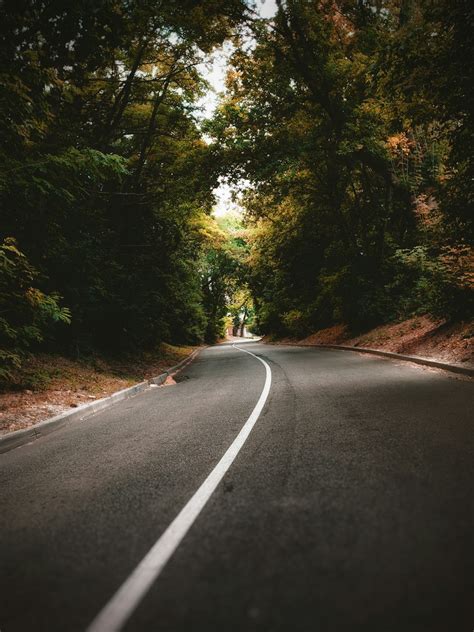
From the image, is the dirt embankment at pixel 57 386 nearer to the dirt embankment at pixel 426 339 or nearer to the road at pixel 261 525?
the road at pixel 261 525

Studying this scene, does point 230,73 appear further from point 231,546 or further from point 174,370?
point 231,546

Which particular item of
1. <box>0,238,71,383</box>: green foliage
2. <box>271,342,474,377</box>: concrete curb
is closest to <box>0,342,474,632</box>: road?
<box>0,238,71,383</box>: green foliage

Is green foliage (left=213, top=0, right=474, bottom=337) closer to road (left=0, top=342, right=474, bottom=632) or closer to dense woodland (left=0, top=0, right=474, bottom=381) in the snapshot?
dense woodland (left=0, top=0, right=474, bottom=381)

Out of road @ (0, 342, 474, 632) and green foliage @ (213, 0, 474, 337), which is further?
green foliage @ (213, 0, 474, 337)

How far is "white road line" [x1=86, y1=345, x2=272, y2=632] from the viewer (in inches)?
71.6

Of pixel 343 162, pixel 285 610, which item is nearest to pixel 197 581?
pixel 285 610

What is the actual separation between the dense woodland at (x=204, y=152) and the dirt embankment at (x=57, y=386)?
25.2 inches

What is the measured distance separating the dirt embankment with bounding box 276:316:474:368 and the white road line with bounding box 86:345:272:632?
294 inches

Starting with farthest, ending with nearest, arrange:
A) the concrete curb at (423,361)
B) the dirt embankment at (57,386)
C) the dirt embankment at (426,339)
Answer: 1. the dirt embankment at (426,339)
2. the concrete curb at (423,361)
3. the dirt embankment at (57,386)

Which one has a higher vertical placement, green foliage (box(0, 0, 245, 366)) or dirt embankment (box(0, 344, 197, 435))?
green foliage (box(0, 0, 245, 366))

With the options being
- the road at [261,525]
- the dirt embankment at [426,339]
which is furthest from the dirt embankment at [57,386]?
the dirt embankment at [426,339]

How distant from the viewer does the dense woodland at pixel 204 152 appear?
690 cm

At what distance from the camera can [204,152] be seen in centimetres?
1546

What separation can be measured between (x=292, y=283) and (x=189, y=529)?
28.4 meters
